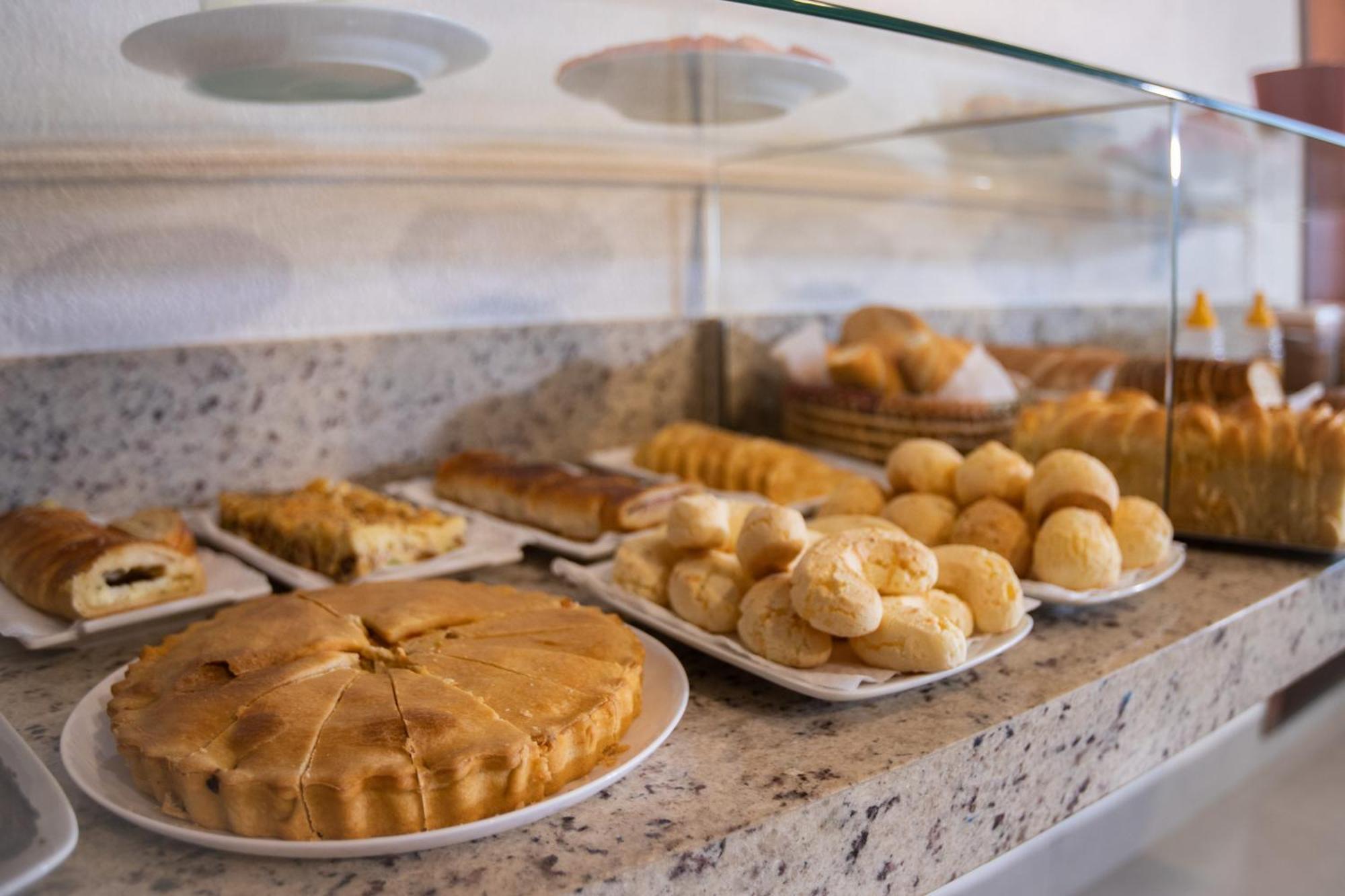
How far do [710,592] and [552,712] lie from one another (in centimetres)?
22

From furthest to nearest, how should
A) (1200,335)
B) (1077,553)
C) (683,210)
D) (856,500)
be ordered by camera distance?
(683,210) → (1200,335) → (856,500) → (1077,553)

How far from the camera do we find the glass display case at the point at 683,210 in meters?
0.97

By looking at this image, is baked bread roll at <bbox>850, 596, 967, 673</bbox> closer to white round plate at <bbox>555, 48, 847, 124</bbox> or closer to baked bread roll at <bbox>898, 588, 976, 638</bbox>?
baked bread roll at <bbox>898, 588, 976, 638</bbox>

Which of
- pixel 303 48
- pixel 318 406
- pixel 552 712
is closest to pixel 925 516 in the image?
pixel 552 712

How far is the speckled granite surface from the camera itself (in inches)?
45.6

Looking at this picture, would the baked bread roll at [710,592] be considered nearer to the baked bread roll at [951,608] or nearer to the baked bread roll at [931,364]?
the baked bread roll at [951,608]

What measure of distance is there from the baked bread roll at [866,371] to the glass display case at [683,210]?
33mm

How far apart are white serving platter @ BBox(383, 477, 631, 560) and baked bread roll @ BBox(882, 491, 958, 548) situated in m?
0.28

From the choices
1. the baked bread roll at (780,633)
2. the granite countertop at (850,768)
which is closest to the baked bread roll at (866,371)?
the granite countertop at (850,768)

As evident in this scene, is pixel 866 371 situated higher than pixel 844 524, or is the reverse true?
pixel 866 371

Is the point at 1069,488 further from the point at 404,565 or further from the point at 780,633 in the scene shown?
the point at 404,565

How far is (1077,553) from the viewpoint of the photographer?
0.88 meters

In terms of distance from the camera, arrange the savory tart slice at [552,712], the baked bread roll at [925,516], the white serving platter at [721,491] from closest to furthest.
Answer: the savory tart slice at [552,712] → the baked bread roll at [925,516] → the white serving platter at [721,491]

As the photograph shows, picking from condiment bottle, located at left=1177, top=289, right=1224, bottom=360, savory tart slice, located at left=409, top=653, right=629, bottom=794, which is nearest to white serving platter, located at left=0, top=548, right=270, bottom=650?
savory tart slice, located at left=409, top=653, right=629, bottom=794
